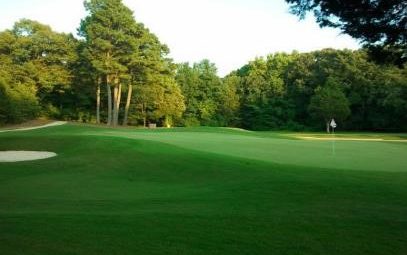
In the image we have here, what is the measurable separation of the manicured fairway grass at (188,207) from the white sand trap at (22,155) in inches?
46.4

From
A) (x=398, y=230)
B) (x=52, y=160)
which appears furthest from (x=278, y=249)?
(x=52, y=160)

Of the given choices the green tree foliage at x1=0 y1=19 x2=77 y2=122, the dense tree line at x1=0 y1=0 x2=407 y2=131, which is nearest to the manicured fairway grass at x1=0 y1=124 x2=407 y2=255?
the dense tree line at x1=0 y1=0 x2=407 y2=131

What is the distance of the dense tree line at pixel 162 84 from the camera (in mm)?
57688

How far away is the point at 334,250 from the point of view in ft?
19.3

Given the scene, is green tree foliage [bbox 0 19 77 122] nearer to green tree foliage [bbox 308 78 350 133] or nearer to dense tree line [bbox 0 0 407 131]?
dense tree line [bbox 0 0 407 131]

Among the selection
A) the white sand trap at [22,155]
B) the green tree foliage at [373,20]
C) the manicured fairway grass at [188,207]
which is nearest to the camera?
the manicured fairway grass at [188,207]

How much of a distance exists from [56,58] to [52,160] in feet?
150

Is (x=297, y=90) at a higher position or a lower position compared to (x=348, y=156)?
higher

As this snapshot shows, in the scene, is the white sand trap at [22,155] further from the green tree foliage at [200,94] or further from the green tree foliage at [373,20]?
the green tree foliage at [200,94]

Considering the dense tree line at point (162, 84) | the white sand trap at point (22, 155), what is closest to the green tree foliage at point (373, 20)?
the white sand trap at point (22, 155)

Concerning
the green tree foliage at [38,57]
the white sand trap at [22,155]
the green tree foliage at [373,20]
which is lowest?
the white sand trap at [22,155]

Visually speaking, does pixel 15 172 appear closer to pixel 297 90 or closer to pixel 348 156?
pixel 348 156

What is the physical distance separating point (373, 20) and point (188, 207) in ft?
15.3

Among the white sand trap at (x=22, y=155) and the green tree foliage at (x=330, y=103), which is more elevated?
the green tree foliage at (x=330, y=103)
